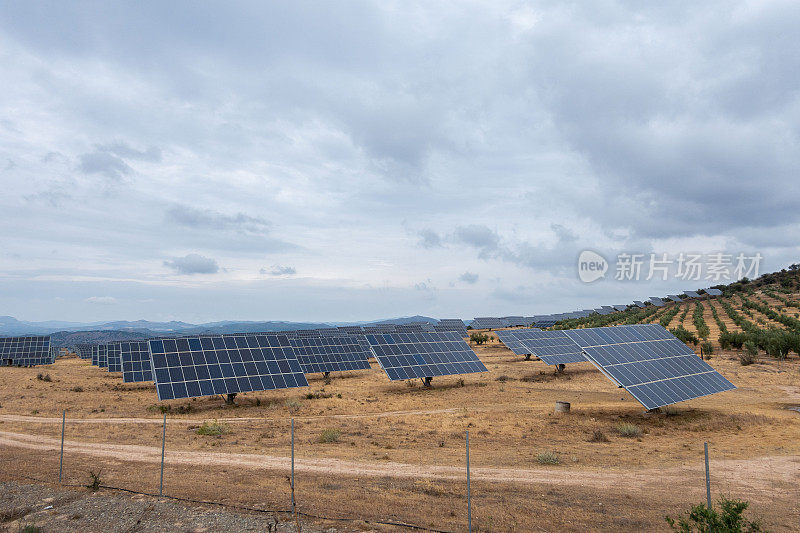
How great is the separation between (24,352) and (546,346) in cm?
8149

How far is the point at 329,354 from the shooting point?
165ft

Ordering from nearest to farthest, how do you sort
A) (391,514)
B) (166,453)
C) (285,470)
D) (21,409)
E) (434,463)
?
(391,514)
(285,470)
(434,463)
(166,453)
(21,409)

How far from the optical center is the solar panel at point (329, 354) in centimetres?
4691

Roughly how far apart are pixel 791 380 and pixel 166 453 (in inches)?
1855

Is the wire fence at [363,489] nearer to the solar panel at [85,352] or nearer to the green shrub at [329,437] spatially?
the green shrub at [329,437]

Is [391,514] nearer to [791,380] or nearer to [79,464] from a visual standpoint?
[79,464]

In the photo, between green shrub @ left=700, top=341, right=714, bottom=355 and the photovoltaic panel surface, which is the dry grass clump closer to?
green shrub @ left=700, top=341, right=714, bottom=355

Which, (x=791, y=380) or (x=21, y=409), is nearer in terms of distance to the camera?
(x=21, y=409)

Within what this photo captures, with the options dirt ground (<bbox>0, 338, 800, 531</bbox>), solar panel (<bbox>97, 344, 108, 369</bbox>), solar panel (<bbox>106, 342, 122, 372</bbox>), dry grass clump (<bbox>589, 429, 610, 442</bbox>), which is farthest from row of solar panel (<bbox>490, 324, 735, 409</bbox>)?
solar panel (<bbox>97, 344, 108, 369</bbox>)

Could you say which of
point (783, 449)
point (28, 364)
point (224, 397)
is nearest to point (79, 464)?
point (224, 397)

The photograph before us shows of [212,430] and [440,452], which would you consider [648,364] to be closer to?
[440,452]

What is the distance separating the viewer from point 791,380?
121ft

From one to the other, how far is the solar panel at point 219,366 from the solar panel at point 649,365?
20.7 m

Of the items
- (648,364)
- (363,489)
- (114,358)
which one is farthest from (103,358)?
(648,364)
